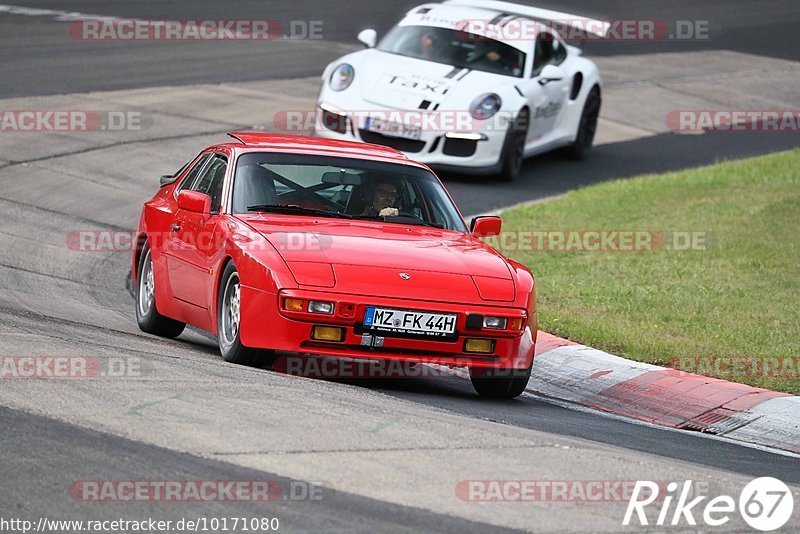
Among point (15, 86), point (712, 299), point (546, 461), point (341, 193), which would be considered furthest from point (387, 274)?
point (15, 86)

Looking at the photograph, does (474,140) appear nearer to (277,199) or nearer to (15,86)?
(15,86)

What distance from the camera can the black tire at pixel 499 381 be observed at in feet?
28.6

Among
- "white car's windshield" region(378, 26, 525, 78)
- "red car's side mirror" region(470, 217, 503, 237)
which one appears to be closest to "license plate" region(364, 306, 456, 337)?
"red car's side mirror" region(470, 217, 503, 237)

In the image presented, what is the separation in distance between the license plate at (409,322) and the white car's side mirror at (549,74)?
32.6 feet

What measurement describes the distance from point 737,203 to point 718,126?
7241 millimetres

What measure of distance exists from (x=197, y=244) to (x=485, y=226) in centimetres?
179
